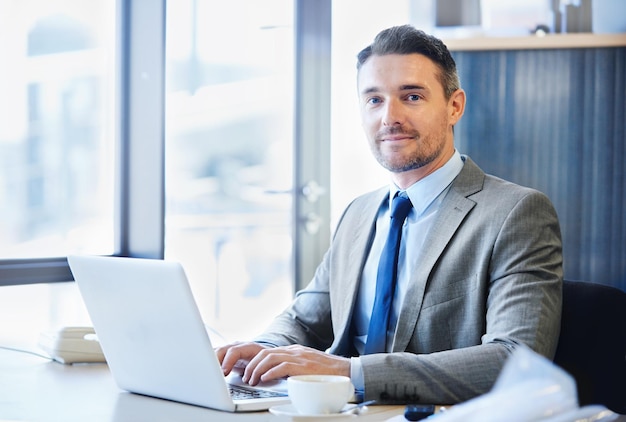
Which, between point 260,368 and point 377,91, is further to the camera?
point 377,91

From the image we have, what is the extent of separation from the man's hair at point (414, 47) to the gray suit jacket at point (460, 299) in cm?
22

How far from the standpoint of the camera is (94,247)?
9.85 ft

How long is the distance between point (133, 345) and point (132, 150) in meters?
1.72

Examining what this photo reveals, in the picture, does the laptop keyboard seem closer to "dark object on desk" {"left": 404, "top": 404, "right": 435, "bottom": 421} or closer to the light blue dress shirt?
"dark object on desk" {"left": 404, "top": 404, "right": 435, "bottom": 421}

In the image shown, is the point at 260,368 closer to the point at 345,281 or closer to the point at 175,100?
the point at 345,281

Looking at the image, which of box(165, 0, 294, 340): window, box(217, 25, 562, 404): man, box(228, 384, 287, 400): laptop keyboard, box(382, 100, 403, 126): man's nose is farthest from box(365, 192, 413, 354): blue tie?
box(165, 0, 294, 340): window

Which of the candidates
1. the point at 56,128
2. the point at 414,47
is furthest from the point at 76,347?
the point at 56,128

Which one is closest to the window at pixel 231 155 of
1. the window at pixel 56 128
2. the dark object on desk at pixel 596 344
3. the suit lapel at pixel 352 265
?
the window at pixel 56 128

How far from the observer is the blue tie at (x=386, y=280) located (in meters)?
1.90

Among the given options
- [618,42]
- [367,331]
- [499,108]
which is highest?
[618,42]

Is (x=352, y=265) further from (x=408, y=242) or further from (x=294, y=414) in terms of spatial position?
(x=294, y=414)

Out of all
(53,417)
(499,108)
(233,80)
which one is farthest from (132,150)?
(53,417)

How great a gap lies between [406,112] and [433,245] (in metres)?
0.35

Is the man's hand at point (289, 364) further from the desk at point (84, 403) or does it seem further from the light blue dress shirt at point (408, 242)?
the light blue dress shirt at point (408, 242)
